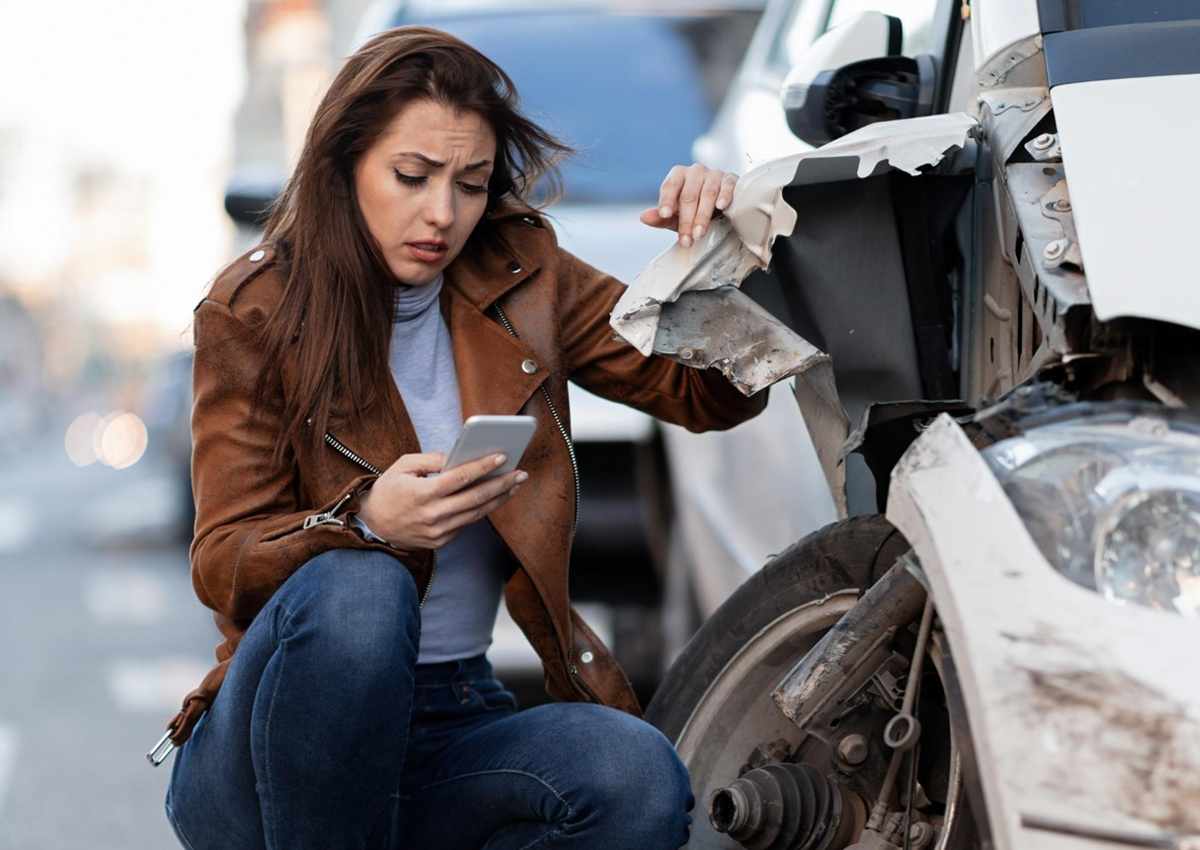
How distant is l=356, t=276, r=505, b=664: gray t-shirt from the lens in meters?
2.36

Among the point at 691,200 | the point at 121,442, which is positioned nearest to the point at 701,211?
the point at 691,200

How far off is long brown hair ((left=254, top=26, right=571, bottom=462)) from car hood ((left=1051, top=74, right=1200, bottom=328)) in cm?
91

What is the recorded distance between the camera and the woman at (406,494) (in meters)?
2.00

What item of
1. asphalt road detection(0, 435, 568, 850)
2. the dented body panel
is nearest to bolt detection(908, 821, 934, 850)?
the dented body panel

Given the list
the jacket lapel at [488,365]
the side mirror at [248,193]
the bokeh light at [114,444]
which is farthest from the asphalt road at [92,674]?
the bokeh light at [114,444]

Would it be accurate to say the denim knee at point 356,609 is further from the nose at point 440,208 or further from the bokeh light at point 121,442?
the bokeh light at point 121,442

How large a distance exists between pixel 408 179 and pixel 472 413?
372 mm

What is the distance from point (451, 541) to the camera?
237cm

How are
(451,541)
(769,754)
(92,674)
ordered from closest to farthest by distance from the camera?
(769,754) → (451,541) → (92,674)

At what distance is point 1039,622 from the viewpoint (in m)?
1.34

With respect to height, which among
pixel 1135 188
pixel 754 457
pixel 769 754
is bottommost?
pixel 769 754

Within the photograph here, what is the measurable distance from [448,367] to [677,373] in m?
0.38

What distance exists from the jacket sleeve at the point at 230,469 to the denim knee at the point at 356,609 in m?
0.13

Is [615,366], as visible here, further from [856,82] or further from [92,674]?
[92,674]
